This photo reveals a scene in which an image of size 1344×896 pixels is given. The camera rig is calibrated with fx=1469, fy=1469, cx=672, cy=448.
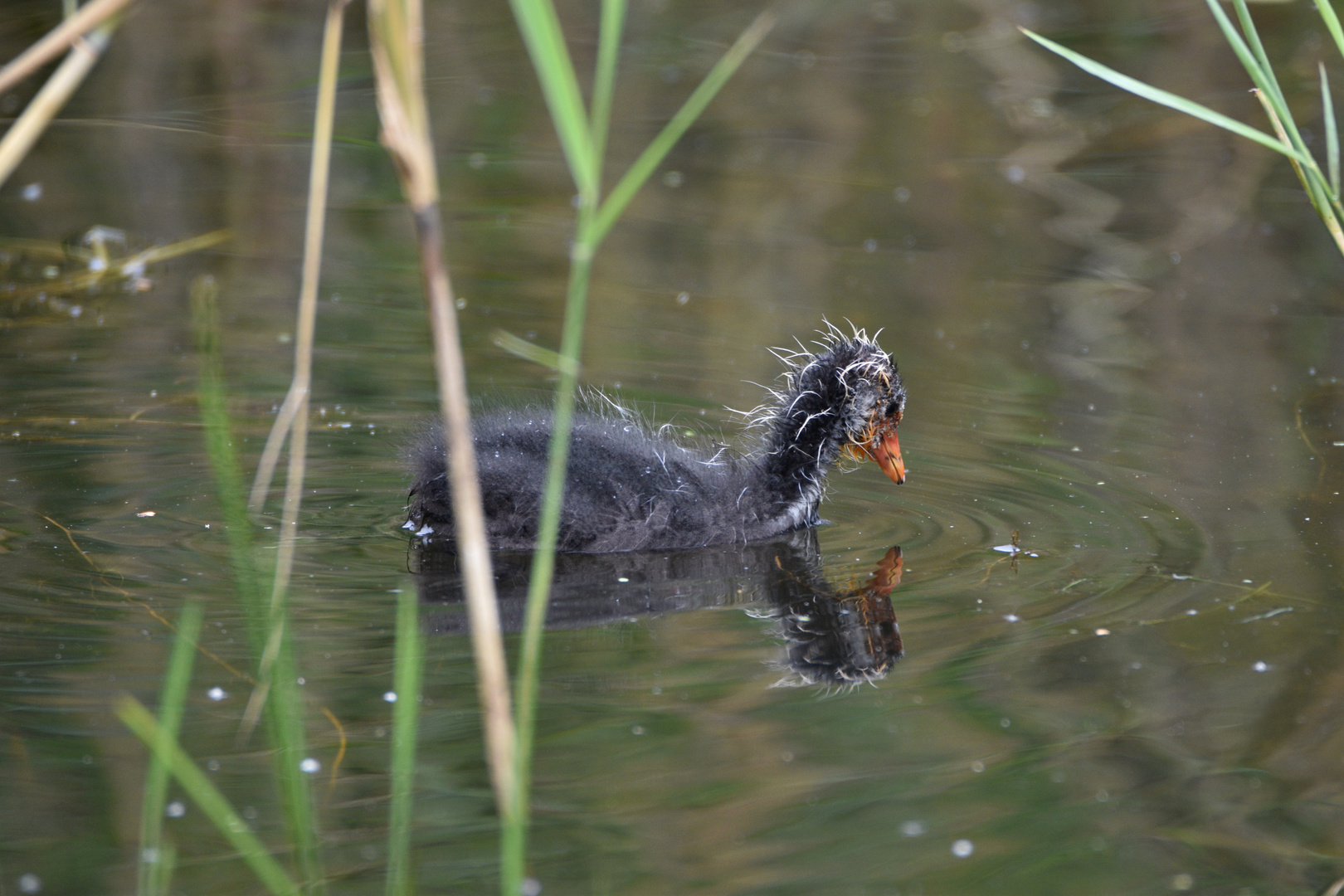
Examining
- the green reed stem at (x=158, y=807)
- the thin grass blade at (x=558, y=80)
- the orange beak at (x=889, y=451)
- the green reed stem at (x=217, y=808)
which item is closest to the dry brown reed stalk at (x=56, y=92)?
the thin grass blade at (x=558, y=80)

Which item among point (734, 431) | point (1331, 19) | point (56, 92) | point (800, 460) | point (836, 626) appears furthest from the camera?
point (734, 431)

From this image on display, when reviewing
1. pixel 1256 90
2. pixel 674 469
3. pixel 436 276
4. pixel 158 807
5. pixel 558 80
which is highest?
pixel 674 469

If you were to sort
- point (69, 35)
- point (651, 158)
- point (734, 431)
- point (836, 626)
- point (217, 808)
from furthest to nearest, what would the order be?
point (734, 431) → point (836, 626) → point (217, 808) → point (651, 158) → point (69, 35)

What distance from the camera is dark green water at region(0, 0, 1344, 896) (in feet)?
9.95

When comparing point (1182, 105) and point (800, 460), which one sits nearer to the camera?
point (1182, 105)

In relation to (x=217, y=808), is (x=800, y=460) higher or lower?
higher

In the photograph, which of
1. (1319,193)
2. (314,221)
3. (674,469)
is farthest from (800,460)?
(314,221)

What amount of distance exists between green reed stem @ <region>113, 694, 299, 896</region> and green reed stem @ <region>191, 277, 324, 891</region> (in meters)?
0.05

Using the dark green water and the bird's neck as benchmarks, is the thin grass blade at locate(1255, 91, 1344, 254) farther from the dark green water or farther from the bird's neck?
the bird's neck

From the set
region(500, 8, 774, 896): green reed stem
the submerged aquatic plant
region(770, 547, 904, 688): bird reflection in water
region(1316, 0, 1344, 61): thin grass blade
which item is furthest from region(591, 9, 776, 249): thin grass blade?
region(770, 547, 904, 688): bird reflection in water

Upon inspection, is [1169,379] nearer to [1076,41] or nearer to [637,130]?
[637,130]

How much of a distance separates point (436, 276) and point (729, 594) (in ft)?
6.93

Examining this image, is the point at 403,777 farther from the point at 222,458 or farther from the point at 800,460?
the point at 800,460

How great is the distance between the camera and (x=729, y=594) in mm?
4199
